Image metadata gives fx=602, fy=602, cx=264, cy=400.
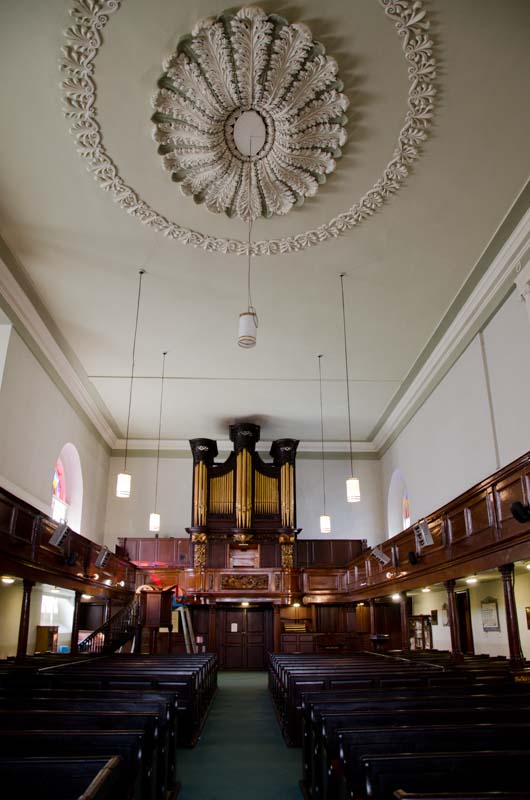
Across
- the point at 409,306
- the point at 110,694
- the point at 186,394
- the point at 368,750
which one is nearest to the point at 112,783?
the point at 368,750

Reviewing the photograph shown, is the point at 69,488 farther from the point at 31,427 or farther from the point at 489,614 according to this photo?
the point at 489,614

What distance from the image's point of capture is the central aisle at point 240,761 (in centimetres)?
508

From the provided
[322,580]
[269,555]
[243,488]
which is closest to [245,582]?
[269,555]

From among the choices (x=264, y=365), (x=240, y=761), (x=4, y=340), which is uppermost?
(x=264, y=365)

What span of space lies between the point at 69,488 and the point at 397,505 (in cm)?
978

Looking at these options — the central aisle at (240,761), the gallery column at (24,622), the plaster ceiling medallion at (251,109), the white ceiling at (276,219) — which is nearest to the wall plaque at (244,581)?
the white ceiling at (276,219)

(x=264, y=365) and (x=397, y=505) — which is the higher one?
(x=264, y=365)

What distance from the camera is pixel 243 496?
1852 cm

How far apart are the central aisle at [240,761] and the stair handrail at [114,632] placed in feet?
14.9

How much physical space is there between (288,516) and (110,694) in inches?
539

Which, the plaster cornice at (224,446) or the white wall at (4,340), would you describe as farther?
the plaster cornice at (224,446)

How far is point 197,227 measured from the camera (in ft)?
31.3

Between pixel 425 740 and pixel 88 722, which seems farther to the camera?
pixel 88 722

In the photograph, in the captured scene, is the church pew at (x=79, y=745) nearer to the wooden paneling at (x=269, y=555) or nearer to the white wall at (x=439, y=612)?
the white wall at (x=439, y=612)
